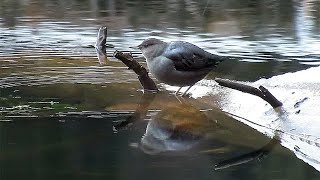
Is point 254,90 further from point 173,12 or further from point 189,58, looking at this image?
point 173,12

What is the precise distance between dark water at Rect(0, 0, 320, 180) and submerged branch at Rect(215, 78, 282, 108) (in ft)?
0.93

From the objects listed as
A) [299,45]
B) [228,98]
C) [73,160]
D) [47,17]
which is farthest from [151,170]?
[47,17]

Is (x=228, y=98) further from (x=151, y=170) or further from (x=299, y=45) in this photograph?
(x=299, y=45)

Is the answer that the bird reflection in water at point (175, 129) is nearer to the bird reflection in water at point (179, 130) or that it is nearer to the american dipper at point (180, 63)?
the bird reflection in water at point (179, 130)

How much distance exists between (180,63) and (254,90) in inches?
37.1

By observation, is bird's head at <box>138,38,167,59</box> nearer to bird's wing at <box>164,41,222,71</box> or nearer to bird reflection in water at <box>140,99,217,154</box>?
bird's wing at <box>164,41,222,71</box>

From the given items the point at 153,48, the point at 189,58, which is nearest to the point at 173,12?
the point at 153,48

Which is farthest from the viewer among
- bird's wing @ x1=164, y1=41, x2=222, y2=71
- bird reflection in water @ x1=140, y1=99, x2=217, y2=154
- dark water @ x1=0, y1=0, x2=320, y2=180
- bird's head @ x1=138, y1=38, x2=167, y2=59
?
bird's head @ x1=138, y1=38, x2=167, y2=59

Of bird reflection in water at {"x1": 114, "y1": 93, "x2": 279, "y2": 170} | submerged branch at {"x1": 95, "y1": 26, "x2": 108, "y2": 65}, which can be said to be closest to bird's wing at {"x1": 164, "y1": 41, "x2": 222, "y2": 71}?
bird reflection in water at {"x1": 114, "y1": 93, "x2": 279, "y2": 170}

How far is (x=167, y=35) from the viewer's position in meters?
11.1

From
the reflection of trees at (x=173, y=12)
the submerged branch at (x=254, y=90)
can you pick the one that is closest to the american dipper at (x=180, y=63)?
the submerged branch at (x=254, y=90)

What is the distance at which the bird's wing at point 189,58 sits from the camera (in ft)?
21.8

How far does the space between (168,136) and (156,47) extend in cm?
122

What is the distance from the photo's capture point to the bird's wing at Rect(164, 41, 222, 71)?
664 cm
